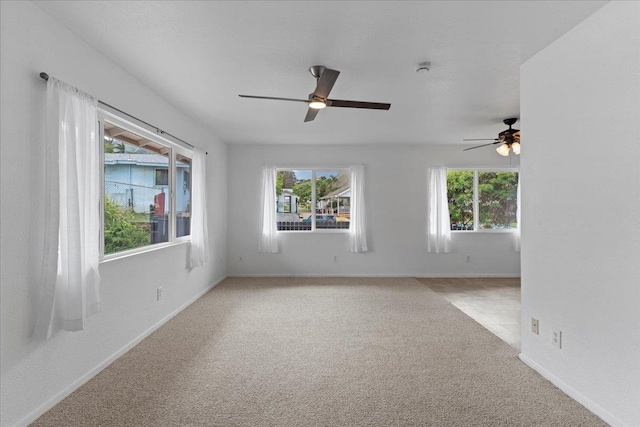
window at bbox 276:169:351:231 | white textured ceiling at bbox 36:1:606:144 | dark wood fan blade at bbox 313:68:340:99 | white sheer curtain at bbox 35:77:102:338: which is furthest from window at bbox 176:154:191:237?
dark wood fan blade at bbox 313:68:340:99

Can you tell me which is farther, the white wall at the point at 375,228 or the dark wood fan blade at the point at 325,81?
the white wall at the point at 375,228

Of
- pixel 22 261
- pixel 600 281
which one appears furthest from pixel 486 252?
pixel 22 261

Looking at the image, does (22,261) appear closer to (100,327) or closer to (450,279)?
(100,327)

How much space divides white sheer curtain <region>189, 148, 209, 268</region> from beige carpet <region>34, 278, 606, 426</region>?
2.58 feet

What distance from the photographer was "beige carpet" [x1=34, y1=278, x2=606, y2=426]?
1.94m

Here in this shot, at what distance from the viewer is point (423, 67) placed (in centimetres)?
276

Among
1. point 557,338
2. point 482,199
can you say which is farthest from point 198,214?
point 482,199

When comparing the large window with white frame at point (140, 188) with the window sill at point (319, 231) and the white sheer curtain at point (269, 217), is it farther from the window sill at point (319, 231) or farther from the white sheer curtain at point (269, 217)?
the window sill at point (319, 231)

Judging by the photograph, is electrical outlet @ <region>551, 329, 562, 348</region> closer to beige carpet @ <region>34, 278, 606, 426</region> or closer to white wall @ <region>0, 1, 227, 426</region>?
beige carpet @ <region>34, 278, 606, 426</region>

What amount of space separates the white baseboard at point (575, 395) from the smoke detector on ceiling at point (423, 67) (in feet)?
8.11

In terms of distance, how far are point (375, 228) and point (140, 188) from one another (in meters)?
3.98

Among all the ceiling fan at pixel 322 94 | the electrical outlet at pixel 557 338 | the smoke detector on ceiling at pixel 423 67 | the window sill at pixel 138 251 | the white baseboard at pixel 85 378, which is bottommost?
the white baseboard at pixel 85 378

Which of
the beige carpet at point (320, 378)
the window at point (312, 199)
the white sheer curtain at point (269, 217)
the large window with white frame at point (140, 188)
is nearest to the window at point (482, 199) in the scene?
the window at point (312, 199)

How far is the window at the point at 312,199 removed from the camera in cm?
612
